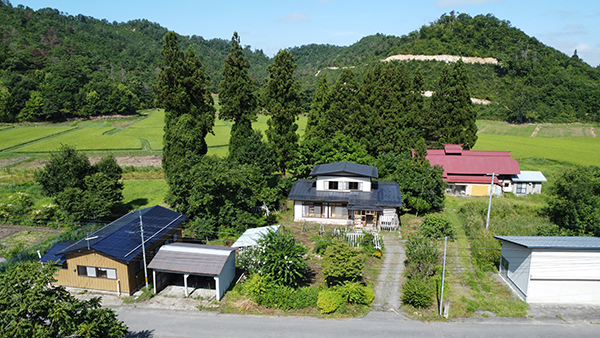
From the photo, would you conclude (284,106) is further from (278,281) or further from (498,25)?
(498,25)

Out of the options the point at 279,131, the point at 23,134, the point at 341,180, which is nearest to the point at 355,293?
the point at 341,180

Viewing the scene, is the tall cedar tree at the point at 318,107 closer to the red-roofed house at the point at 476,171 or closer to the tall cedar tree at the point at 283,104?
the tall cedar tree at the point at 283,104

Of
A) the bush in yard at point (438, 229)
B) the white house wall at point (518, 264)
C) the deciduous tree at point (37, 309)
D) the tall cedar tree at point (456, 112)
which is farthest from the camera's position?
the tall cedar tree at point (456, 112)

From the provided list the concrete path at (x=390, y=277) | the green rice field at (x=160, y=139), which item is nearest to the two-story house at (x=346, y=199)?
the concrete path at (x=390, y=277)

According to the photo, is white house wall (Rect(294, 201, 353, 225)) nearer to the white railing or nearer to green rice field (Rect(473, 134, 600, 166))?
the white railing

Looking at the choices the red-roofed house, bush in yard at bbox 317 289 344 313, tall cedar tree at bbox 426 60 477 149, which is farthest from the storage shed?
tall cedar tree at bbox 426 60 477 149

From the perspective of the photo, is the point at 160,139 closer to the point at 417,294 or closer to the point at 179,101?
the point at 179,101

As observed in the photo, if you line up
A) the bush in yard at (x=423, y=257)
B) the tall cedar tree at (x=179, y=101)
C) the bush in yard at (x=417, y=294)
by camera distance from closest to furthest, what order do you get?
the bush in yard at (x=417, y=294) < the bush in yard at (x=423, y=257) < the tall cedar tree at (x=179, y=101)
